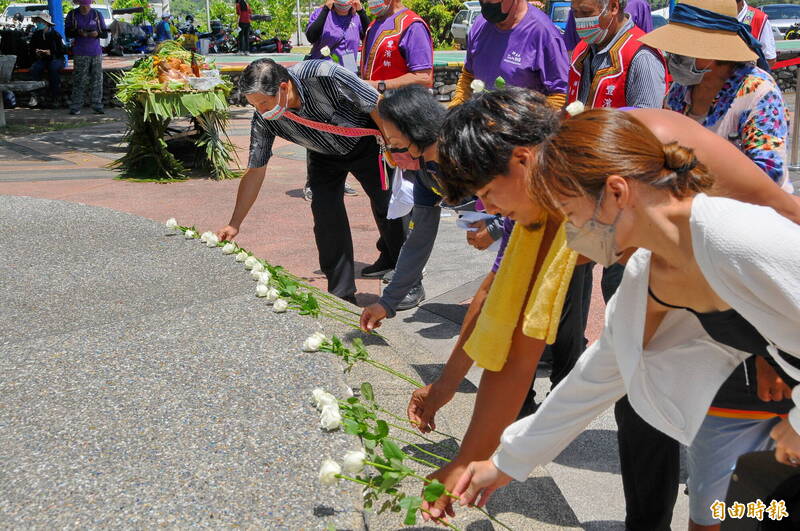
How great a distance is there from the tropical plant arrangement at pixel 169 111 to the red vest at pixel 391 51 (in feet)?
10.7

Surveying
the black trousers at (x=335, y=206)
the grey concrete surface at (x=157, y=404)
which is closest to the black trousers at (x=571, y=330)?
the grey concrete surface at (x=157, y=404)

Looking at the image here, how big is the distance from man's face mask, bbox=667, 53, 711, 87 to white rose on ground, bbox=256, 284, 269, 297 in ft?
5.61

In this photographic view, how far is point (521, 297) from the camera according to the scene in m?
2.08

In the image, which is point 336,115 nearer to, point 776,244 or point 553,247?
point 553,247

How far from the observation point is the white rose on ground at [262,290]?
3232 mm

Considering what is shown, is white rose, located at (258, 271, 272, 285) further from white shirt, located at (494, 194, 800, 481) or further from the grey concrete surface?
white shirt, located at (494, 194, 800, 481)

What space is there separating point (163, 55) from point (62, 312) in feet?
21.1

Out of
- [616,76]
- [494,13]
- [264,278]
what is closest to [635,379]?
[264,278]

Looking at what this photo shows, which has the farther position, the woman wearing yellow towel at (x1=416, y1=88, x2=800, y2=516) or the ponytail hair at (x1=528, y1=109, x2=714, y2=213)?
the woman wearing yellow towel at (x1=416, y1=88, x2=800, y2=516)

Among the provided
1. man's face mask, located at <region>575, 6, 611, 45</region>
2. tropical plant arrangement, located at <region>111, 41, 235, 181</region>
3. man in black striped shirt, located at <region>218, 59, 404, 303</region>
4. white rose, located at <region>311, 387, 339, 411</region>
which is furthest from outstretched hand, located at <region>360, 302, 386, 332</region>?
tropical plant arrangement, located at <region>111, 41, 235, 181</region>

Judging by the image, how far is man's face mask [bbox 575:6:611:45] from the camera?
11.8 ft

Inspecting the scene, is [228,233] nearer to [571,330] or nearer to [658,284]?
[571,330]

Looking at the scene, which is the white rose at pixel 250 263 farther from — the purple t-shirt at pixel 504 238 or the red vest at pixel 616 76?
the red vest at pixel 616 76

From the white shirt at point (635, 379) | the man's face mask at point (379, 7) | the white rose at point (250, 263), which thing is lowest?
the white rose at point (250, 263)
